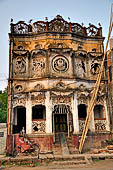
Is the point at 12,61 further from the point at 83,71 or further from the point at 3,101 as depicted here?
the point at 3,101

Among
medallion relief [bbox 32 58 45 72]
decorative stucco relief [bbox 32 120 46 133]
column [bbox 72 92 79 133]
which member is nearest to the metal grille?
column [bbox 72 92 79 133]

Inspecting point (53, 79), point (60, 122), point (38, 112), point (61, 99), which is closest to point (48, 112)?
point (61, 99)

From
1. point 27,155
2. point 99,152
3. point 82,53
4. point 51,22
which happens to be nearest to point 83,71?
point 82,53

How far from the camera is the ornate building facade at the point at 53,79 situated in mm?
18031

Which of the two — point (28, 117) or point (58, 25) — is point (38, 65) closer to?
point (58, 25)

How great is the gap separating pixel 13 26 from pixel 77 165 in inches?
614

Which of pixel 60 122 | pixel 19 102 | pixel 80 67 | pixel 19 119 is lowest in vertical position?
pixel 60 122

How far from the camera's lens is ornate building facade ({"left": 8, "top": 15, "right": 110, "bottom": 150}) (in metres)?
18.0

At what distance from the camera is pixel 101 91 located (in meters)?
20.0

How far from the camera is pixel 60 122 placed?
20.1 meters

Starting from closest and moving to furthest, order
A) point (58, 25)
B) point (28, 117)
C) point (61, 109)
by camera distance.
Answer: point (28, 117) → point (61, 109) → point (58, 25)

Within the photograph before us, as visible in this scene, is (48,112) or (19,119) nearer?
(48,112)

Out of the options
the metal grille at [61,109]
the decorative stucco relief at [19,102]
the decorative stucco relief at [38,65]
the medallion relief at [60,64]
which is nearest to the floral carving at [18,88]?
the decorative stucco relief at [19,102]

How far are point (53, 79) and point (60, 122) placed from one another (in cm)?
474
